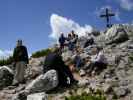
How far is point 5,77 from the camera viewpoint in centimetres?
2234

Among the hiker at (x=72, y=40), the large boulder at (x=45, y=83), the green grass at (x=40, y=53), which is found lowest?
the large boulder at (x=45, y=83)

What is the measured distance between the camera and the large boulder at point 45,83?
19297mm

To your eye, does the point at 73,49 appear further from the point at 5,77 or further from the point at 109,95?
the point at 109,95

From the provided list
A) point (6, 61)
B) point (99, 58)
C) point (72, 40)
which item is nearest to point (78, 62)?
point (99, 58)

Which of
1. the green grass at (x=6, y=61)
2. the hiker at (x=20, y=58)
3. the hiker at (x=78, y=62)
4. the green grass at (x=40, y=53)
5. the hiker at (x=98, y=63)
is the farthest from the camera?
the green grass at (x=40, y=53)

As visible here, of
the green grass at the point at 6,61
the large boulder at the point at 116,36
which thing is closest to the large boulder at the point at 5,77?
the green grass at the point at 6,61

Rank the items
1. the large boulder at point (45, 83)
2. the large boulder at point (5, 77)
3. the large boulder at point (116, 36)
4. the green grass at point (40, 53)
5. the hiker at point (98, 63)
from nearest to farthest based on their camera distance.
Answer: the large boulder at point (45, 83) < the large boulder at point (5, 77) < the hiker at point (98, 63) < the large boulder at point (116, 36) < the green grass at point (40, 53)

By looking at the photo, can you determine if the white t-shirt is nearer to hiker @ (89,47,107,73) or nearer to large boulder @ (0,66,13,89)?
hiker @ (89,47,107,73)

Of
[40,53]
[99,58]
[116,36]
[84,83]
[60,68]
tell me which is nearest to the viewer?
[60,68]

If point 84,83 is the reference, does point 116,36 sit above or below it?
above

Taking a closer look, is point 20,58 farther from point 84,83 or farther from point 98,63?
point 98,63

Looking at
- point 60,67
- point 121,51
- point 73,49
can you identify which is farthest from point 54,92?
point 73,49

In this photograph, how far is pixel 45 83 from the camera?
19469 mm

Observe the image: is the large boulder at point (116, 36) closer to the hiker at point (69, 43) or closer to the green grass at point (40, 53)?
the hiker at point (69, 43)
